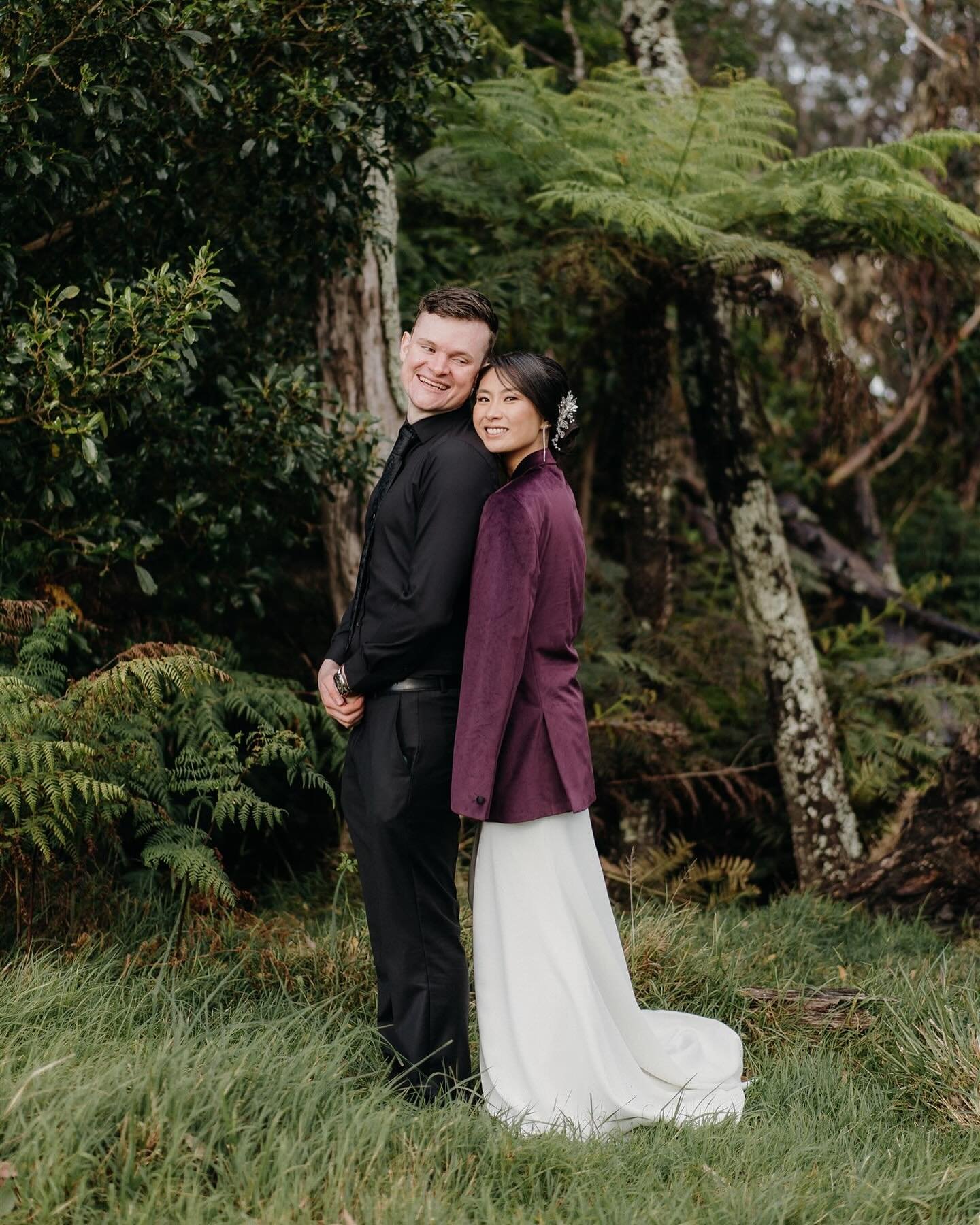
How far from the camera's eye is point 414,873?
11.2 ft

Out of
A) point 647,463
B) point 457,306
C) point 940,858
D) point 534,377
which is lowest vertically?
point 940,858

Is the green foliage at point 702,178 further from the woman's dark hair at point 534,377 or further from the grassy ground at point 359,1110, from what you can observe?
the grassy ground at point 359,1110

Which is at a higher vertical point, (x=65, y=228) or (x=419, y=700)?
(x=65, y=228)

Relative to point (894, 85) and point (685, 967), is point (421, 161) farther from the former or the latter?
point (894, 85)

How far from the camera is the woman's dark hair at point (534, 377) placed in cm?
328

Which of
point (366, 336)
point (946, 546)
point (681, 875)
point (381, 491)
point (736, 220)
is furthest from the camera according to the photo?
point (946, 546)

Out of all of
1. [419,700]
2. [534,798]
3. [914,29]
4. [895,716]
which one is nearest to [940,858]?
[895,716]

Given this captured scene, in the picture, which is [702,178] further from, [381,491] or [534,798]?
[534,798]

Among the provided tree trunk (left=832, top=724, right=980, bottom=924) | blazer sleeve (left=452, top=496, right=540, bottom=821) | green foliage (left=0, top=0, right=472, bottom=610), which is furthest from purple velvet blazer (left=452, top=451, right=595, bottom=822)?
tree trunk (left=832, top=724, right=980, bottom=924)

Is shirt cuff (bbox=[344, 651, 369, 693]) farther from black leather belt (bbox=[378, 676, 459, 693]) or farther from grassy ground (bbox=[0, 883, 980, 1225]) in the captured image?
grassy ground (bbox=[0, 883, 980, 1225])

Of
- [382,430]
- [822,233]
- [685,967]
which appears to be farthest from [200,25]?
[685,967]

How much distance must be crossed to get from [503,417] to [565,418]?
21 cm

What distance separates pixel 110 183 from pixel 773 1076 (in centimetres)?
406

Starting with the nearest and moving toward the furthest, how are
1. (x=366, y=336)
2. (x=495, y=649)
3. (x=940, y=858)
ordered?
(x=495, y=649), (x=366, y=336), (x=940, y=858)
